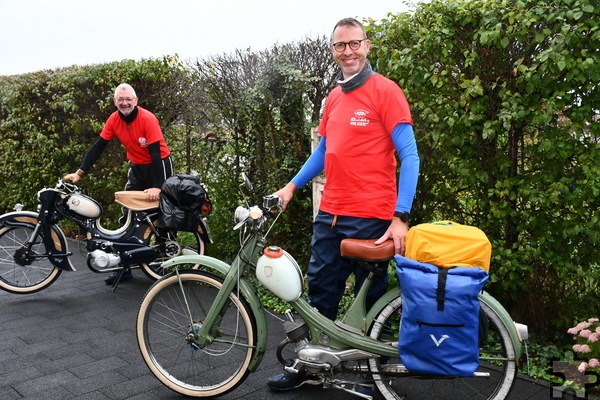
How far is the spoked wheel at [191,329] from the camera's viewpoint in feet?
11.1

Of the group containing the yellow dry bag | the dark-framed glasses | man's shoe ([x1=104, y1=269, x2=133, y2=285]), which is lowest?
man's shoe ([x1=104, y1=269, x2=133, y2=285])

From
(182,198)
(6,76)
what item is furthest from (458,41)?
(6,76)

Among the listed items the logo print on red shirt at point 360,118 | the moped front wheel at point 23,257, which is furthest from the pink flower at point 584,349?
the moped front wheel at point 23,257

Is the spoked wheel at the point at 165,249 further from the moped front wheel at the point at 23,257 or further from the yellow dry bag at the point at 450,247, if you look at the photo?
the yellow dry bag at the point at 450,247

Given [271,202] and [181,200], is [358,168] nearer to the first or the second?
[271,202]

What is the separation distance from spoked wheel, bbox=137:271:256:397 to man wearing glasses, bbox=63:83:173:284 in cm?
203

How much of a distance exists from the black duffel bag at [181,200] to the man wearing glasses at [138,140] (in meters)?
0.23

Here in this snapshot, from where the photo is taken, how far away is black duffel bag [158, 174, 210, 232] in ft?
17.0

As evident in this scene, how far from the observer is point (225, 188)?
20.3ft

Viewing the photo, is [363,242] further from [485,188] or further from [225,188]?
[225,188]

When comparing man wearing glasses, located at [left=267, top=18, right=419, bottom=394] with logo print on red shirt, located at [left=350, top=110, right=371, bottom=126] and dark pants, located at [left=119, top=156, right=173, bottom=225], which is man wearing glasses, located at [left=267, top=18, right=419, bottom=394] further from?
dark pants, located at [left=119, top=156, right=173, bottom=225]

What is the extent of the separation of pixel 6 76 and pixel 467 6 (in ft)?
26.4

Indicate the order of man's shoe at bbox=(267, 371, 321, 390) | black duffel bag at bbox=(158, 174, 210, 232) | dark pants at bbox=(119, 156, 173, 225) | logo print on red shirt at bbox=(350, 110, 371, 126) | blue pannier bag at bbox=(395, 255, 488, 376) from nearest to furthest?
blue pannier bag at bbox=(395, 255, 488, 376) → logo print on red shirt at bbox=(350, 110, 371, 126) → man's shoe at bbox=(267, 371, 321, 390) → black duffel bag at bbox=(158, 174, 210, 232) → dark pants at bbox=(119, 156, 173, 225)

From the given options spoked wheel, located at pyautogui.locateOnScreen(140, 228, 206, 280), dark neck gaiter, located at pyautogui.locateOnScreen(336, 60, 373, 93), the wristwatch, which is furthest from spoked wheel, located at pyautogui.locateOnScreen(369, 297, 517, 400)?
spoked wheel, located at pyautogui.locateOnScreen(140, 228, 206, 280)
